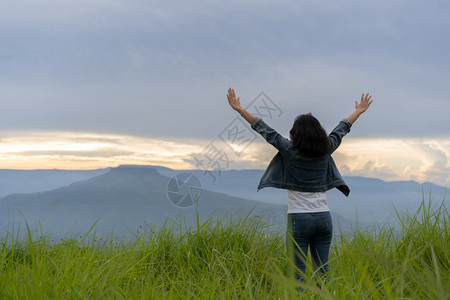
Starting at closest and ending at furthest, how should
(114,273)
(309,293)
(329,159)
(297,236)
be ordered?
(309,293), (114,273), (297,236), (329,159)

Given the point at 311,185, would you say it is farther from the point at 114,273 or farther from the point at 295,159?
the point at 114,273

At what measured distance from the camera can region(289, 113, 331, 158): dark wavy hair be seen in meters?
4.63

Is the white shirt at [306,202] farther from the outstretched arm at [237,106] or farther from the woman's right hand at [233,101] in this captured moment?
the woman's right hand at [233,101]

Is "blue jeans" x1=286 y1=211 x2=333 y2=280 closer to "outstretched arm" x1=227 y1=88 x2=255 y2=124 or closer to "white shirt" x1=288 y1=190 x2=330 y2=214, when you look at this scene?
"white shirt" x1=288 y1=190 x2=330 y2=214

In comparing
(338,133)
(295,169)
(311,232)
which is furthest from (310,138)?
(311,232)

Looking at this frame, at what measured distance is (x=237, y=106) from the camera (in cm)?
525

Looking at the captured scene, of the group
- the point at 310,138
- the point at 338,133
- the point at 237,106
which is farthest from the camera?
the point at 237,106

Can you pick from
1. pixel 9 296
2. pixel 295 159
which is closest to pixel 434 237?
pixel 295 159

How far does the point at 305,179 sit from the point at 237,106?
47.2 inches

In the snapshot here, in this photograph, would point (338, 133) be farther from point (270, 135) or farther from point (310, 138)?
point (270, 135)

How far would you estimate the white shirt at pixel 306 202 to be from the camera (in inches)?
184

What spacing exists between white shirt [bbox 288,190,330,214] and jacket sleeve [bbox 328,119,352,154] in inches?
22.8

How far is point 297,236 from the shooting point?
15.3 feet

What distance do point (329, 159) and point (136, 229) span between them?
105 inches
